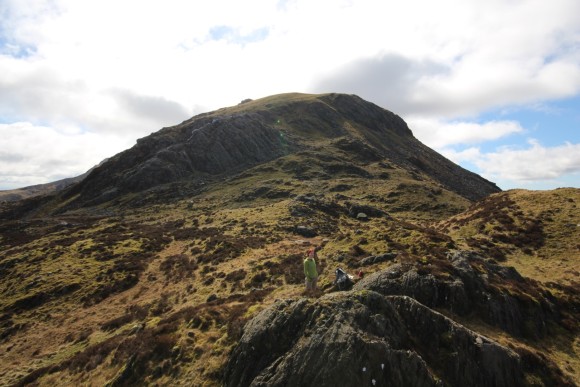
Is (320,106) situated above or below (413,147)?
above

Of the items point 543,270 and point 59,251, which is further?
point 59,251

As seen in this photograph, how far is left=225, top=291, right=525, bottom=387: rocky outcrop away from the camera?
1379 centimetres

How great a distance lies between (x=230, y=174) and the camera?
124 metres

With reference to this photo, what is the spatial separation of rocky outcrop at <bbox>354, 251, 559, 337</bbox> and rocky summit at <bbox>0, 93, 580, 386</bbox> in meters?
0.12

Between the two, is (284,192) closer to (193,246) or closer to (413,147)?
(193,246)

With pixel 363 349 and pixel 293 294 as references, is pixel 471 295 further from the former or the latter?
pixel 293 294

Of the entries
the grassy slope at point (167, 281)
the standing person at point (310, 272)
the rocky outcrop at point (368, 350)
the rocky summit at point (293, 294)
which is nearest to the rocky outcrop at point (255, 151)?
the rocky summit at point (293, 294)

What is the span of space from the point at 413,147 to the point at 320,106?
55.5 meters

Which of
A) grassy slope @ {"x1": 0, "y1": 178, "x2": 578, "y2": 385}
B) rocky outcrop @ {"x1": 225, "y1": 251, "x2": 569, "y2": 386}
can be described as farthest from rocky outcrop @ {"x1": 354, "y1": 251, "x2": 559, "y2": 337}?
rocky outcrop @ {"x1": 225, "y1": 251, "x2": 569, "y2": 386}

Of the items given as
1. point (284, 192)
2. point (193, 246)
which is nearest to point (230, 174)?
point (284, 192)

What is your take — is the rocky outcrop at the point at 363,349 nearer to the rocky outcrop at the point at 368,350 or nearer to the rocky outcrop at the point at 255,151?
the rocky outcrop at the point at 368,350

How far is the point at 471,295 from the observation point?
21.5m

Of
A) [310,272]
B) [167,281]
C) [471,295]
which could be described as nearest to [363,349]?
[310,272]

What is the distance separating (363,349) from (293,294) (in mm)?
11460
